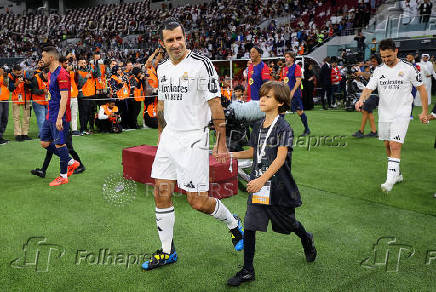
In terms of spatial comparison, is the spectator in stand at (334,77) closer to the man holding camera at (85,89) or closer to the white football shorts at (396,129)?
the man holding camera at (85,89)

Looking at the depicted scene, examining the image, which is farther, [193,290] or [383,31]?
[383,31]

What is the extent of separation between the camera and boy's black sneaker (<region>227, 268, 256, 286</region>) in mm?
3041

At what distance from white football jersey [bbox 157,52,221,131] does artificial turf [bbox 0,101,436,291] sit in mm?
1259

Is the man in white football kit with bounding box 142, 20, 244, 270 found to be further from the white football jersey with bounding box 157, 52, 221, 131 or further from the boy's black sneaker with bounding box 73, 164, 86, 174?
the boy's black sneaker with bounding box 73, 164, 86, 174

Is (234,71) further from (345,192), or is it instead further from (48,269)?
(48,269)

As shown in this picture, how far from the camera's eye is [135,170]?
228 inches

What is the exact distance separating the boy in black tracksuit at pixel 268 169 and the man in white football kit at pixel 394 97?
2554mm

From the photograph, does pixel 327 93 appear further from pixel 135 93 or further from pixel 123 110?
pixel 123 110

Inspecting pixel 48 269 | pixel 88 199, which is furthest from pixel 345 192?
pixel 48 269

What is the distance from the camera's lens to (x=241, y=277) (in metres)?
3.05

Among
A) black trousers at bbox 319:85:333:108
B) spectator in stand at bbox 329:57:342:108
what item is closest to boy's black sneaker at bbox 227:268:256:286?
black trousers at bbox 319:85:333:108

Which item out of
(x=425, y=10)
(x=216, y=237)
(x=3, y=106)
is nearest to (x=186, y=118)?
(x=216, y=237)

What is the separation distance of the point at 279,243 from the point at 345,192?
1.95 meters

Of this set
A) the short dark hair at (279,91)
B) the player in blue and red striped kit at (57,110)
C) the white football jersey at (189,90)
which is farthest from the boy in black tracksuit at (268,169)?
the player in blue and red striped kit at (57,110)
